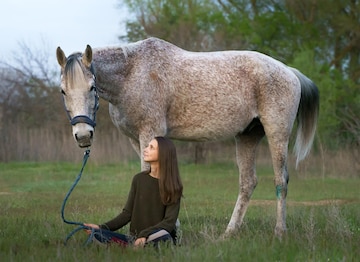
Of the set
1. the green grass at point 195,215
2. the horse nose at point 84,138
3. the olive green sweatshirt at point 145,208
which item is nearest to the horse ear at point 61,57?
the horse nose at point 84,138

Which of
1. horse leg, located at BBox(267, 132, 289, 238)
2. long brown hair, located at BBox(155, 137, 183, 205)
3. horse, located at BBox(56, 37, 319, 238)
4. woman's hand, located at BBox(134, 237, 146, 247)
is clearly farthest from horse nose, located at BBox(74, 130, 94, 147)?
horse leg, located at BBox(267, 132, 289, 238)

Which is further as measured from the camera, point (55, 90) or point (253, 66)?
point (55, 90)

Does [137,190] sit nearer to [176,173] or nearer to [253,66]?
[176,173]

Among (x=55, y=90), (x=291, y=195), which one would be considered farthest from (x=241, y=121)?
(x=55, y=90)

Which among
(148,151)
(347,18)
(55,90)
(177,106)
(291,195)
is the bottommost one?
(291,195)

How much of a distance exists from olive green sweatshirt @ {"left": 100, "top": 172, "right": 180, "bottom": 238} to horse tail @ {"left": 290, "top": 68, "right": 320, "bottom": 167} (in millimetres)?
3208

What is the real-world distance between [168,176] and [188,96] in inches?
65.2

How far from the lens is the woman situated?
5.41 m

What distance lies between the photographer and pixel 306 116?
8.39 metres

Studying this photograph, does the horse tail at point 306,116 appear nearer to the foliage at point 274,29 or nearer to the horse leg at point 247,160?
the horse leg at point 247,160

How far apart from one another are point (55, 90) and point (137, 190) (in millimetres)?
27867

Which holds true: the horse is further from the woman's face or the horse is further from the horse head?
the woman's face

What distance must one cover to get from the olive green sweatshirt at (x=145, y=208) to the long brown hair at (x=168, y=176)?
83 millimetres

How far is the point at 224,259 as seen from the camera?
15.3 feet
